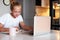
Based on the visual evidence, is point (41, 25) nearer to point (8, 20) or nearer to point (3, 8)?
point (8, 20)

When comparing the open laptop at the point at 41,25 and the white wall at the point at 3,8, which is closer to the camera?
the open laptop at the point at 41,25

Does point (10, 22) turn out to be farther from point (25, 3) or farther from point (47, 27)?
point (25, 3)

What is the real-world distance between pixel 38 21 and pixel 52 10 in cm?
310

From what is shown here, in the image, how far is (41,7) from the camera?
16.4 ft

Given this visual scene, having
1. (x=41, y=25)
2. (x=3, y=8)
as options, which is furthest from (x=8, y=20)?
(x=3, y=8)

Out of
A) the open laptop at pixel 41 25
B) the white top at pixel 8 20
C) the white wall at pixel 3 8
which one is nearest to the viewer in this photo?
the open laptop at pixel 41 25

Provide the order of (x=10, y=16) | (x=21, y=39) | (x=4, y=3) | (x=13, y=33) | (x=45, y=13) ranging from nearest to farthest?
1. (x=21, y=39)
2. (x=13, y=33)
3. (x=10, y=16)
4. (x=4, y=3)
5. (x=45, y=13)

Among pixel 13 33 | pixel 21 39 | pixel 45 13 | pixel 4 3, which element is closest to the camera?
pixel 21 39

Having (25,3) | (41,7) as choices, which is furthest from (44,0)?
(25,3)

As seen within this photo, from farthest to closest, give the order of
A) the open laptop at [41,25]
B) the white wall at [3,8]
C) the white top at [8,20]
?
the white wall at [3,8] → the white top at [8,20] → the open laptop at [41,25]

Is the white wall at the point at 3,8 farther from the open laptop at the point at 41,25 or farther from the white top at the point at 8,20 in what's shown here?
the open laptop at the point at 41,25

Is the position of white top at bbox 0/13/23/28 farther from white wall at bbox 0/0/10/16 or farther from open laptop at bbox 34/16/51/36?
white wall at bbox 0/0/10/16

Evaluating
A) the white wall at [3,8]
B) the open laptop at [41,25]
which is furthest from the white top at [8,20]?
the white wall at [3,8]

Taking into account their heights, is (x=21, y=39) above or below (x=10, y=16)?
below
